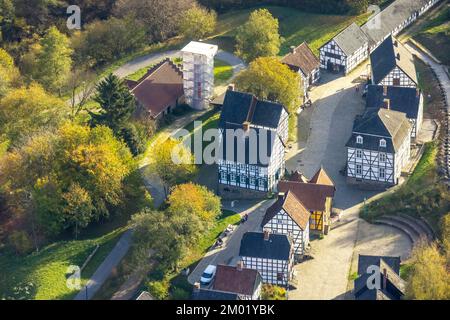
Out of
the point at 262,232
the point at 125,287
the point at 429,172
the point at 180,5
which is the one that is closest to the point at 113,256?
the point at 125,287

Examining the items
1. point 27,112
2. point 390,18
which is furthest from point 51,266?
point 390,18

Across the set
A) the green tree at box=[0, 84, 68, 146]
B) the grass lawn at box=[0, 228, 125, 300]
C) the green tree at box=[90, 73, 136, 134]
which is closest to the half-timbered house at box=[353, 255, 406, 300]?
the grass lawn at box=[0, 228, 125, 300]

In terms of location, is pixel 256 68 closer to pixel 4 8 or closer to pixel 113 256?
pixel 113 256

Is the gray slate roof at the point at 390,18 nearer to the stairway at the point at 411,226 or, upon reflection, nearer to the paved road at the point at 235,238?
the paved road at the point at 235,238

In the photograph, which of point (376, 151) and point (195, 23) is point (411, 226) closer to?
point (376, 151)

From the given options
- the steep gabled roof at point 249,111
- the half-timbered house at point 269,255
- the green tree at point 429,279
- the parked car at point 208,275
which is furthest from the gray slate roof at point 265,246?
the steep gabled roof at point 249,111

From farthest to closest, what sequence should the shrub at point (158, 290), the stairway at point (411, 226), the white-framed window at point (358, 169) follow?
the white-framed window at point (358, 169) → the stairway at point (411, 226) → the shrub at point (158, 290)

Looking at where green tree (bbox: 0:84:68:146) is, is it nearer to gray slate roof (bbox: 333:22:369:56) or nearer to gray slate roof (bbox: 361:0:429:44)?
gray slate roof (bbox: 333:22:369:56)
